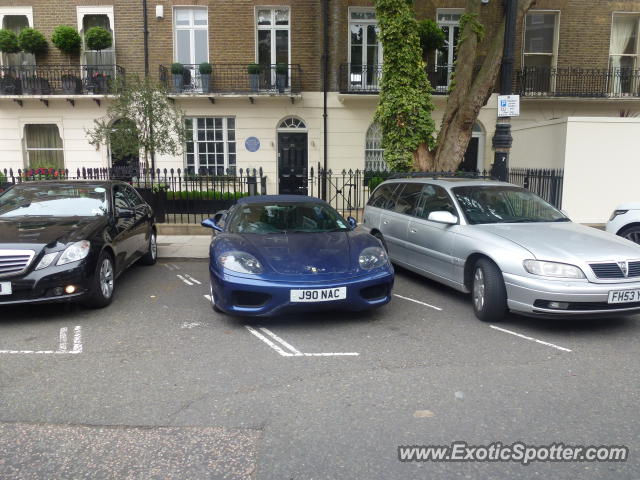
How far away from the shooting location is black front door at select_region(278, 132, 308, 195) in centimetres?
1795

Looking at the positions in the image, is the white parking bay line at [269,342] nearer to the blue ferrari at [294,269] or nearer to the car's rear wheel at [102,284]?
the blue ferrari at [294,269]

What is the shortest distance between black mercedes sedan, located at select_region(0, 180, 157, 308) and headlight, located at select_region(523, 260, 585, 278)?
4710 millimetres

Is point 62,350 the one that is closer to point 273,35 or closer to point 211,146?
point 211,146

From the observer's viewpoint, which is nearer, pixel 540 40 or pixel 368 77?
pixel 368 77

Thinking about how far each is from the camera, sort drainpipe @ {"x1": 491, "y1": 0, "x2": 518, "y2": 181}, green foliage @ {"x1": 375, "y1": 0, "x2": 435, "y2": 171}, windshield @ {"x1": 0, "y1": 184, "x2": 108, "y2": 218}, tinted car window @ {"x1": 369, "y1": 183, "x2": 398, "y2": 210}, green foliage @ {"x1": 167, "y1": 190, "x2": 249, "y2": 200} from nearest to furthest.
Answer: windshield @ {"x1": 0, "y1": 184, "x2": 108, "y2": 218}
tinted car window @ {"x1": 369, "y1": 183, "x2": 398, "y2": 210}
drainpipe @ {"x1": 491, "y1": 0, "x2": 518, "y2": 181}
green foliage @ {"x1": 375, "y1": 0, "x2": 435, "y2": 171}
green foliage @ {"x1": 167, "y1": 190, "x2": 249, "y2": 200}

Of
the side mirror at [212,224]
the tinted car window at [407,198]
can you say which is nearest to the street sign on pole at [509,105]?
the tinted car window at [407,198]

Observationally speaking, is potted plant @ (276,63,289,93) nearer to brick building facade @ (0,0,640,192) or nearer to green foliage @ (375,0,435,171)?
brick building facade @ (0,0,640,192)

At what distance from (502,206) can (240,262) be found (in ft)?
11.5

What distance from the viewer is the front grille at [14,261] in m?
5.27

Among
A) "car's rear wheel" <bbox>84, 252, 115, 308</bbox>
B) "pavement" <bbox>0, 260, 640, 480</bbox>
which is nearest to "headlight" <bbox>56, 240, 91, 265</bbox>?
"car's rear wheel" <bbox>84, 252, 115, 308</bbox>

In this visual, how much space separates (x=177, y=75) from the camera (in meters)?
16.8

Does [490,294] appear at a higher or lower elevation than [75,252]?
lower

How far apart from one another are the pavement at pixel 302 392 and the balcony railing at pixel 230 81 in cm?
1239

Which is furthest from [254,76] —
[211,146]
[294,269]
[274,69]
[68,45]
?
[294,269]
